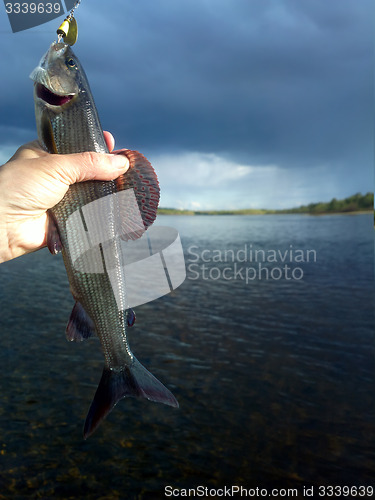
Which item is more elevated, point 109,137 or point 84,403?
point 109,137

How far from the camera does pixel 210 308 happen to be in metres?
19.1

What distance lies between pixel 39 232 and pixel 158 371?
9.00 meters

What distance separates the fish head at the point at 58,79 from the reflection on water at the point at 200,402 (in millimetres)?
7363

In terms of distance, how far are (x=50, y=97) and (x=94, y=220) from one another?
3.48ft

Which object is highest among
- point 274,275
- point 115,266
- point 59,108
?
point 59,108

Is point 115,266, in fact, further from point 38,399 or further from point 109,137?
point 38,399

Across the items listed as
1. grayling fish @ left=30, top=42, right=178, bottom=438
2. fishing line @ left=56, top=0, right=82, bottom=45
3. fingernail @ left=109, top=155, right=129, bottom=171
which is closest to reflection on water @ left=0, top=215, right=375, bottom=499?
grayling fish @ left=30, top=42, right=178, bottom=438

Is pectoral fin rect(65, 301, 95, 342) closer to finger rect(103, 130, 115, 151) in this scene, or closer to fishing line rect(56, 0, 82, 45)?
finger rect(103, 130, 115, 151)

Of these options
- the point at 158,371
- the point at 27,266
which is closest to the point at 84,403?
the point at 158,371

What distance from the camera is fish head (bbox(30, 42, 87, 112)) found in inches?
127

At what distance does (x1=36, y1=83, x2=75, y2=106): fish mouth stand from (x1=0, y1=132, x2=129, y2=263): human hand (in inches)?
16.9

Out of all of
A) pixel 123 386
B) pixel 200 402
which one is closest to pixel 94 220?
pixel 123 386

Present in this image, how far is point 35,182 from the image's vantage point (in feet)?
11.9

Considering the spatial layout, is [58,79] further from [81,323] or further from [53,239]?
[81,323]
